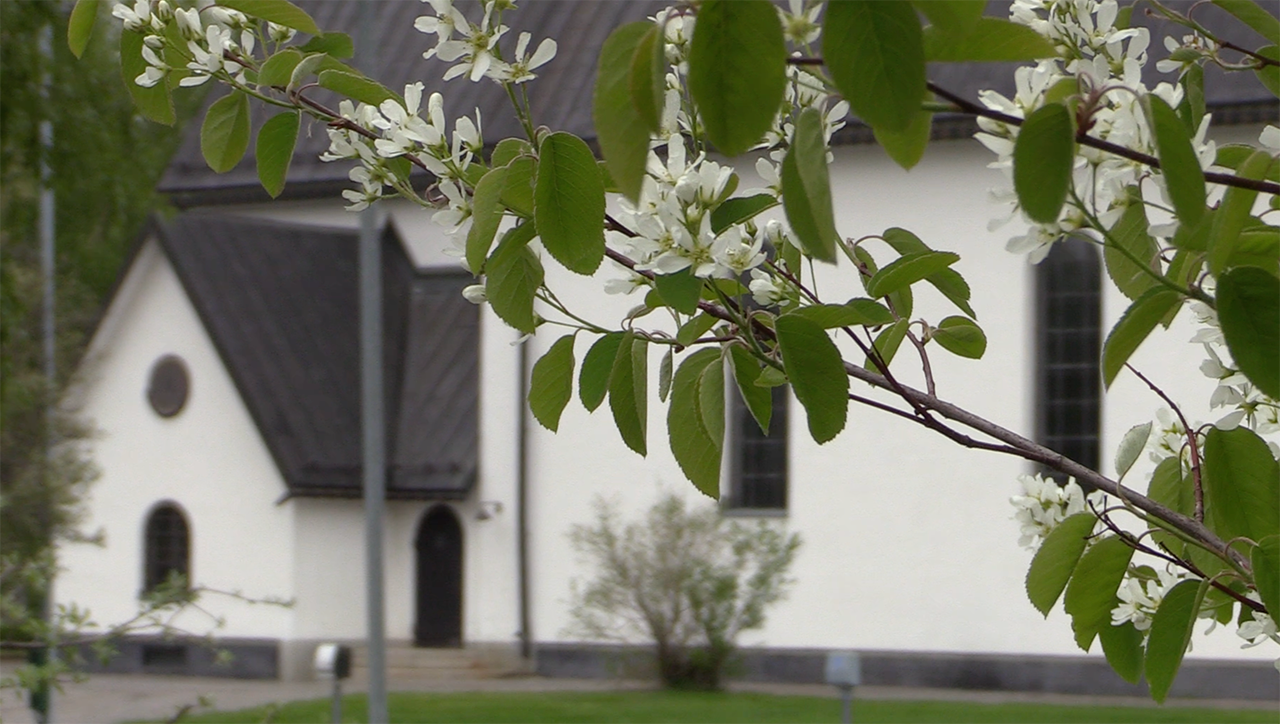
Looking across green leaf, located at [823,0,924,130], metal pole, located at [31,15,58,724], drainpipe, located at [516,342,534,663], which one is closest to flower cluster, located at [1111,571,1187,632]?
green leaf, located at [823,0,924,130]

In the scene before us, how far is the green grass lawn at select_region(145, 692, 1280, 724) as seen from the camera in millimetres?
15180

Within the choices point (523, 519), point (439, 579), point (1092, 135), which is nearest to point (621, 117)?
point (1092, 135)

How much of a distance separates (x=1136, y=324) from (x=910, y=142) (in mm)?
314

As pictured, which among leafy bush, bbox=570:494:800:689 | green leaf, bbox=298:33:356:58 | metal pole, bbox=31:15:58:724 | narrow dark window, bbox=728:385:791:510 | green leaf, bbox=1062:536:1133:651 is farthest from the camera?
narrow dark window, bbox=728:385:791:510

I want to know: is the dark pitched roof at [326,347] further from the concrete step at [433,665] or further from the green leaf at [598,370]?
the green leaf at [598,370]

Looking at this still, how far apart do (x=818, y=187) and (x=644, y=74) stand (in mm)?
156

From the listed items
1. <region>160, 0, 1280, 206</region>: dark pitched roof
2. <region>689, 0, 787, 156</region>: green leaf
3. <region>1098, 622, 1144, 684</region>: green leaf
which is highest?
<region>160, 0, 1280, 206</region>: dark pitched roof

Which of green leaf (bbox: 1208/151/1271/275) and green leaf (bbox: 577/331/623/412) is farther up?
green leaf (bbox: 1208/151/1271/275)

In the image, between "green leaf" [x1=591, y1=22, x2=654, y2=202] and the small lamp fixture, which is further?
the small lamp fixture

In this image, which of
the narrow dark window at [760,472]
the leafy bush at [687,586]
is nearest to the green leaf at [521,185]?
the leafy bush at [687,586]

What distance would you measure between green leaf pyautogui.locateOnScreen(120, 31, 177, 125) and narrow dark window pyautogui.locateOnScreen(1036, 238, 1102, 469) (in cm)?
1743

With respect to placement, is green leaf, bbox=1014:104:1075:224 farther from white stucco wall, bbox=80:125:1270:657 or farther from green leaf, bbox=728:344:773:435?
white stucco wall, bbox=80:125:1270:657

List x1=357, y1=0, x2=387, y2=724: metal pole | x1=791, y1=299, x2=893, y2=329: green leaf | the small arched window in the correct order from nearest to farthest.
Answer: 1. x1=791, y1=299, x2=893, y2=329: green leaf
2. x1=357, y1=0, x2=387, y2=724: metal pole
3. the small arched window

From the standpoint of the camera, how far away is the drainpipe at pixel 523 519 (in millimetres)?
21094
